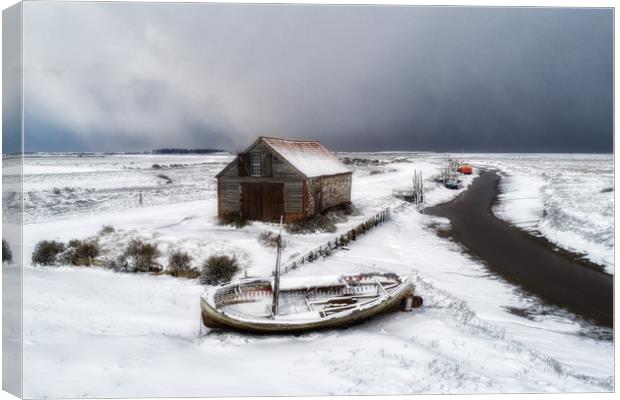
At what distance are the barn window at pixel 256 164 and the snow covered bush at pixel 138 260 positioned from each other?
687cm

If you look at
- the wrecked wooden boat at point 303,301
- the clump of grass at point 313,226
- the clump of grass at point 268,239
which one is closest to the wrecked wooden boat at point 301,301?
the wrecked wooden boat at point 303,301

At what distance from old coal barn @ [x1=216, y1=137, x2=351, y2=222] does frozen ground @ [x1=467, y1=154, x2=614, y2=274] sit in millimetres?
7535

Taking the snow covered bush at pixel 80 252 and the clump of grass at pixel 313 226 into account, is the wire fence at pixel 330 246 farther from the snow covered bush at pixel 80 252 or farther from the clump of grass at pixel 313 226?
the snow covered bush at pixel 80 252

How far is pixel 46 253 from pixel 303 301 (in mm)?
8569

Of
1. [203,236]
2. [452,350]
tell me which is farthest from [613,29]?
[203,236]

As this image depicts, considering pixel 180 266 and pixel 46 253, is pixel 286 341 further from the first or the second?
pixel 46 253

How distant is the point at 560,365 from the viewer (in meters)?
8.38

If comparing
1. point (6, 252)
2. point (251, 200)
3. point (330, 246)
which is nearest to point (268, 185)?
point (251, 200)

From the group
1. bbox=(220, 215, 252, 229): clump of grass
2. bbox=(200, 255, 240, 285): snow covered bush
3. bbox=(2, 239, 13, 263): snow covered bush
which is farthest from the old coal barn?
bbox=(2, 239, 13, 263): snow covered bush

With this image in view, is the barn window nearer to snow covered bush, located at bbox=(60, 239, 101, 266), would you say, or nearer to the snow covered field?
the snow covered field

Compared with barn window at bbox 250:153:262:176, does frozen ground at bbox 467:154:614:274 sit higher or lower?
lower

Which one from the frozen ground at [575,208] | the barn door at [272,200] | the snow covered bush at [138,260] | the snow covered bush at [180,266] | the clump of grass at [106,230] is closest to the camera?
the frozen ground at [575,208]

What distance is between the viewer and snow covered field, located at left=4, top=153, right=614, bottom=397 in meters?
7.66

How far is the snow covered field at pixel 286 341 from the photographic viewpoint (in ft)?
25.1
